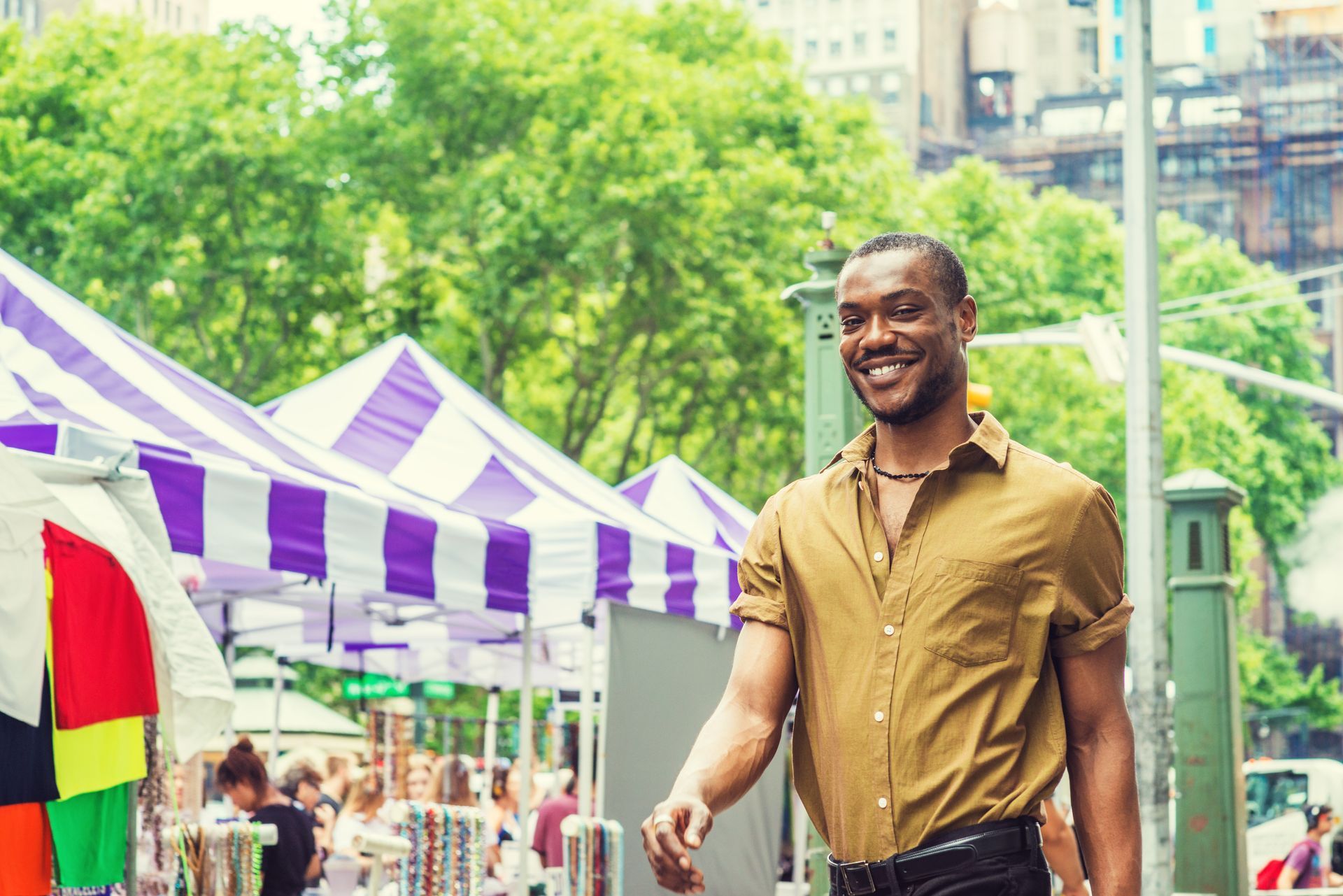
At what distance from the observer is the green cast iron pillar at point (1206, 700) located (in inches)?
445

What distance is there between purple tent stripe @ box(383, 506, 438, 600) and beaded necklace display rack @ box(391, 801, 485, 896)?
0.93 m

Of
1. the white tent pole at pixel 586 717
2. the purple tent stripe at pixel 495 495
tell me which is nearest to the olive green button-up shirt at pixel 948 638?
the purple tent stripe at pixel 495 495

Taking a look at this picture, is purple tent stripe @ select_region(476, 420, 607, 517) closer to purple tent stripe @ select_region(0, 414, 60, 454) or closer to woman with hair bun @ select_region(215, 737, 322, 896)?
woman with hair bun @ select_region(215, 737, 322, 896)

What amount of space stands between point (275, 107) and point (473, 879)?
19.8m

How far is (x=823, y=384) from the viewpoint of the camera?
827 centimetres

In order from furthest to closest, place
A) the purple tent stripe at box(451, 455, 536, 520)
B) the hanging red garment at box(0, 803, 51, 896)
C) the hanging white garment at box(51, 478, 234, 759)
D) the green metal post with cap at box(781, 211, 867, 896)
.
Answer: the purple tent stripe at box(451, 455, 536, 520)
the green metal post with cap at box(781, 211, 867, 896)
the hanging white garment at box(51, 478, 234, 759)
the hanging red garment at box(0, 803, 51, 896)

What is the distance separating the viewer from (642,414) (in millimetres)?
26469

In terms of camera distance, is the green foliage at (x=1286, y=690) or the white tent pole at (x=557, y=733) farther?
the green foliage at (x=1286, y=690)

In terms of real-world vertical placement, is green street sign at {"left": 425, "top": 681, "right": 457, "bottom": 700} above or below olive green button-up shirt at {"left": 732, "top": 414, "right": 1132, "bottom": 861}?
above

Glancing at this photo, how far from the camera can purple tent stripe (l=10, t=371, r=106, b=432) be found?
6484mm

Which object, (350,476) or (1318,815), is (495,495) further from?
(1318,815)

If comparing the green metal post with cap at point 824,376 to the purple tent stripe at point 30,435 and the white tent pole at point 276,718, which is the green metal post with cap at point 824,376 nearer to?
the purple tent stripe at point 30,435

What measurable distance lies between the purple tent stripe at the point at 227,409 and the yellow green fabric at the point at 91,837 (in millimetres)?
2296

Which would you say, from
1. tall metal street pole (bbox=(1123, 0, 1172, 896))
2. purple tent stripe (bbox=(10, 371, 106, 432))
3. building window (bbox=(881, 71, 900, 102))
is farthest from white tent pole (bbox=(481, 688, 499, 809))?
building window (bbox=(881, 71, 900, 102))
